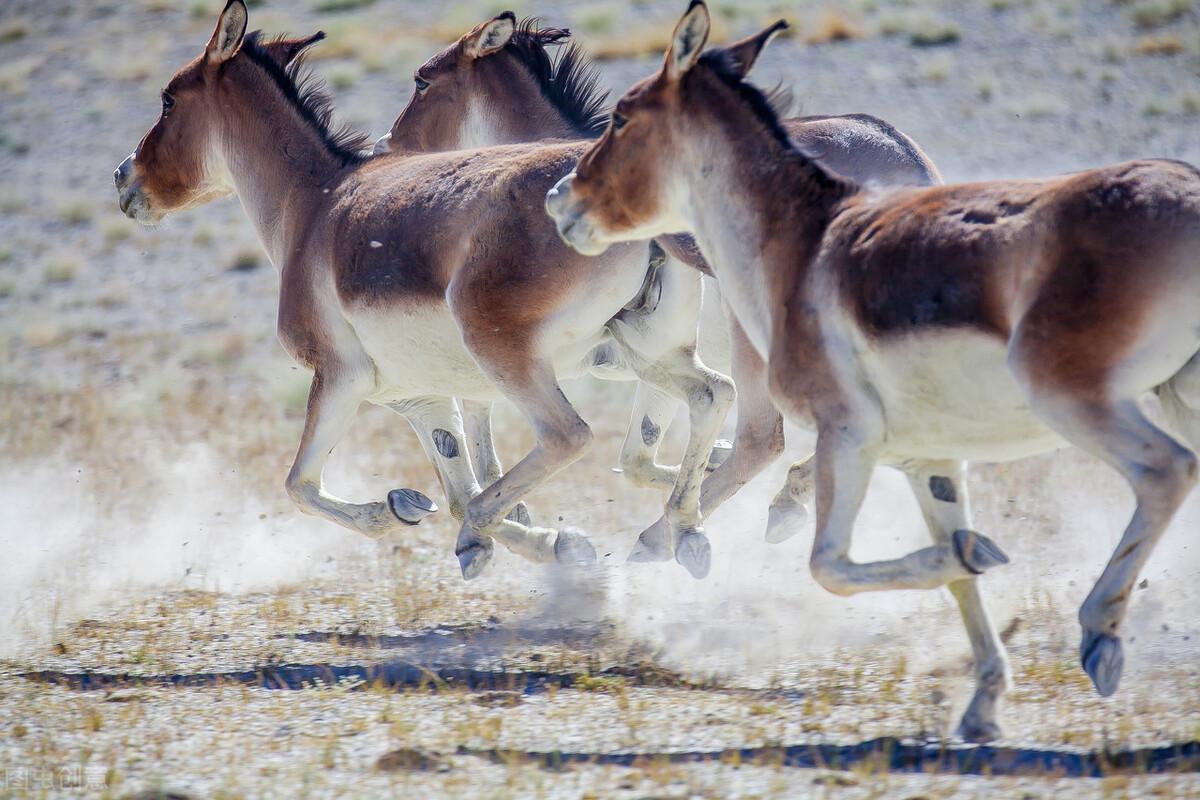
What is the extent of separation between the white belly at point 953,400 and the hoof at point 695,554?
2627 millimetres

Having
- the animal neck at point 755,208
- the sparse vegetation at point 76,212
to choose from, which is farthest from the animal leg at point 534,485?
the sparse vegetation at point 76,212

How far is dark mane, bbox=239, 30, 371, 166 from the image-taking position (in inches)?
363

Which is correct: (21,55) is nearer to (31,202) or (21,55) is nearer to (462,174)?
(31,202)

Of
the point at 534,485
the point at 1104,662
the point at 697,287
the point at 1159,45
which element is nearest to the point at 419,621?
the point at 534,485

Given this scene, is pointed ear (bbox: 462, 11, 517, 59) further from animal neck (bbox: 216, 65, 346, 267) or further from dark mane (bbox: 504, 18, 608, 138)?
animal neck (bbox: 216, 65, 346, 267)

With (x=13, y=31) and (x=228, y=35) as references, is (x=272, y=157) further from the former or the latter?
(x=13, y=31)

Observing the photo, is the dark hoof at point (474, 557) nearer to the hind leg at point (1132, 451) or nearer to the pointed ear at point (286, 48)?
the pointed ear at point (286, 48)

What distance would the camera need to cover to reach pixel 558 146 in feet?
25.4

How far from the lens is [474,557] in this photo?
8.41 metres

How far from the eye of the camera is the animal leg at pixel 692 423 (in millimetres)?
8469

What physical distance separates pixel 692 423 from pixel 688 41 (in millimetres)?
2626

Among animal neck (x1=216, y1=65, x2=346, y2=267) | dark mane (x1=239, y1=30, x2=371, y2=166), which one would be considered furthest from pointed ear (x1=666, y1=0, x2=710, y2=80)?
dark mane (x1=239, y1=30, x2=371, y2=166)

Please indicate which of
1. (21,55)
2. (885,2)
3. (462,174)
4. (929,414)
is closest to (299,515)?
(462,174)

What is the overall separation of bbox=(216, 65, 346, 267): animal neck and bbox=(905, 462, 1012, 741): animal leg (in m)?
4.24
